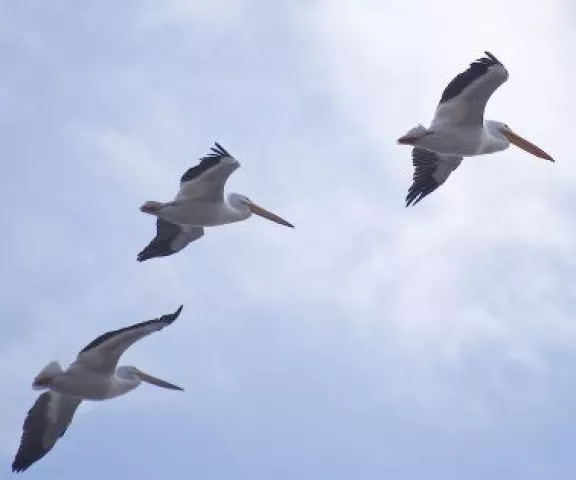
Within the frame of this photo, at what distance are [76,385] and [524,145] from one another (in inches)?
316

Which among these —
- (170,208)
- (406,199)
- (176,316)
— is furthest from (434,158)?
(176,316)

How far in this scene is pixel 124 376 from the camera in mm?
20797

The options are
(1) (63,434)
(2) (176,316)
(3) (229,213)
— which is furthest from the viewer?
(3) (229,213)

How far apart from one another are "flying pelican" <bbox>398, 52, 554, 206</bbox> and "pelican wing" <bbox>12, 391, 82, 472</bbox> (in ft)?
19.3

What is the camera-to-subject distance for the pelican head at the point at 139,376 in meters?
20.9

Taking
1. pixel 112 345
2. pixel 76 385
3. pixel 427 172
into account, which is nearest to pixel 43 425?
pixel 76 385

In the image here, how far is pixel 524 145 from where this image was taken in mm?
23422

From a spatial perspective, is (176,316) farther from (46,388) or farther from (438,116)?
(438,116)

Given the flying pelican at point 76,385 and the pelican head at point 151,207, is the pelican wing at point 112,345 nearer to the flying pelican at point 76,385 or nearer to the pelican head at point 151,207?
the flying pelican at point 76,385

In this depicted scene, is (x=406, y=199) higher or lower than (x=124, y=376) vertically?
higher

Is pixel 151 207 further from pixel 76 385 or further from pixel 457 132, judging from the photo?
pixel 457 132

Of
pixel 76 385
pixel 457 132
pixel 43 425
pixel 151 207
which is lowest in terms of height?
pixel 43 425

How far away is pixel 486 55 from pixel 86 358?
6.76 m

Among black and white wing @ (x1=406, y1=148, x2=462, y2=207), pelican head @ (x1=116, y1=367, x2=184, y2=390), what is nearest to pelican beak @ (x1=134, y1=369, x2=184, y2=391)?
pelican head @ (x1=116, y1=367, x2=184, y2=390)
